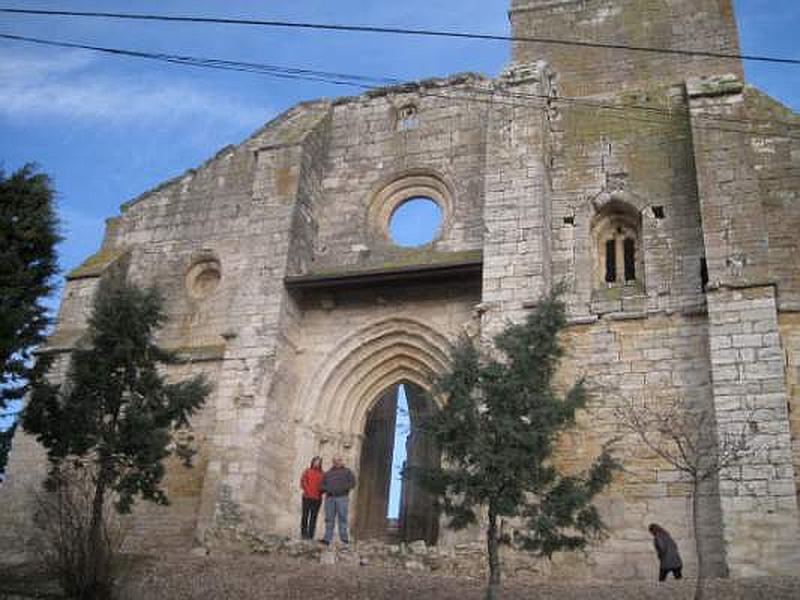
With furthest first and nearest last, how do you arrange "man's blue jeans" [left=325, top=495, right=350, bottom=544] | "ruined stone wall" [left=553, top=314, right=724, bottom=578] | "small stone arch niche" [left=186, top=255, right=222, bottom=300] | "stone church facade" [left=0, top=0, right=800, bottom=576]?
"small stone arch niche" [left=186, top=255, right=222, bottom=300] < "man's blue jeans" [left=325, top=495, right=350, bottom=544] < "stone church facade" [left=0, top=0, right=800, bottom=576] < "ruined stone wall" [left=553, top=314, right=724, bottom=578]

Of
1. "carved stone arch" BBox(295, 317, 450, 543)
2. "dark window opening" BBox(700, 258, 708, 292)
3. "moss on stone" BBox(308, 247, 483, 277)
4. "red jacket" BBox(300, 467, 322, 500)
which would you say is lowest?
"red jacket" BBox(300, 467, 322, 500)

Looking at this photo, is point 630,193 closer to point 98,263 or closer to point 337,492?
point 337,492

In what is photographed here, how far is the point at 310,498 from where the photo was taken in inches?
490

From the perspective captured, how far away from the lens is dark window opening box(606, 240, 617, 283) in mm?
13406

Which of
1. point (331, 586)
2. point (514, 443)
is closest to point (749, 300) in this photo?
point (514, 443)

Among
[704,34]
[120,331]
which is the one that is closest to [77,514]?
[120,331]

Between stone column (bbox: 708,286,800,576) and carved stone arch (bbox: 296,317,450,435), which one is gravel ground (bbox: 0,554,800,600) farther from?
carved stone arch (bbox: 296,317,450,435)

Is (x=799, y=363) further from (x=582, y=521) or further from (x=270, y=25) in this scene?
(x=270, y=25)

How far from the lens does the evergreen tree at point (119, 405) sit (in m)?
10.4

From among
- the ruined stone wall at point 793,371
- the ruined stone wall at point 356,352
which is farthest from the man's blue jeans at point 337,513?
the ruined stone wall at point 793,371

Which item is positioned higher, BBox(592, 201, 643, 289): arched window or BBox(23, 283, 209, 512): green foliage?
BBox(592, 201, 643, 289): arched window

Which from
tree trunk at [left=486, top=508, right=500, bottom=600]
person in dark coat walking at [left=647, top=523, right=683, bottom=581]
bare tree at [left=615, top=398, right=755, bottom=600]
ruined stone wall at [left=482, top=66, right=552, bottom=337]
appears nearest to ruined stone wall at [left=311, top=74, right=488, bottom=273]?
ruined stone wall at [left=482, top=66, right=552, bottom=337]

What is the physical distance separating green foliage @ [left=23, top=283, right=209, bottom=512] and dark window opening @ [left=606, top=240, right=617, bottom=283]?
20.0 ft

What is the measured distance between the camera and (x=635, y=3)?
16000 mm
